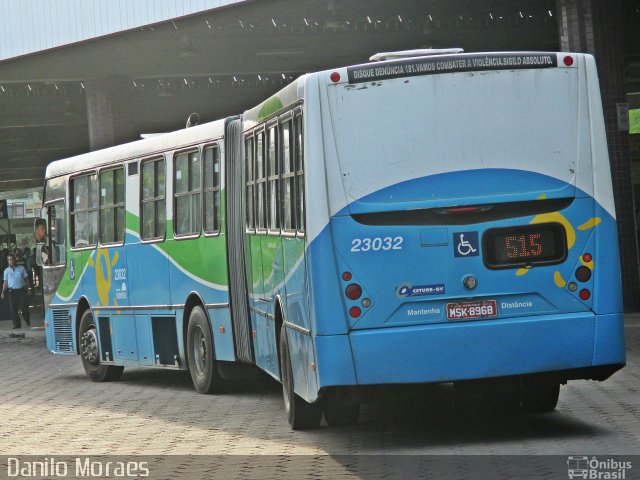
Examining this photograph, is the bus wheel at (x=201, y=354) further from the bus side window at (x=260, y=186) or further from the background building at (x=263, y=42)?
the background building at (x=263, y=42)

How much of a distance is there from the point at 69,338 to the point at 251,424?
25.0 feet

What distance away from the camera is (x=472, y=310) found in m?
10.4

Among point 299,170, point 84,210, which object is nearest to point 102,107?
point 84,210

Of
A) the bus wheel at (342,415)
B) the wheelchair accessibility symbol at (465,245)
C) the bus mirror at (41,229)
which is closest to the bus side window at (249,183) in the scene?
the bus wheel at (342,415)

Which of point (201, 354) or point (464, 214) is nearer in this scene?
point (464, 214)

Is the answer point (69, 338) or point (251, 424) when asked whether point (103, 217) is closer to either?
point (69, 338)

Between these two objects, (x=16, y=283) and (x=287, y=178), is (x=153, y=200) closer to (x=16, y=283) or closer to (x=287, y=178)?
(x=287, y=178)

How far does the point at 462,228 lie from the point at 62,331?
10787 millimetres

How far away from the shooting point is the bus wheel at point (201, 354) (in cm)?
1589

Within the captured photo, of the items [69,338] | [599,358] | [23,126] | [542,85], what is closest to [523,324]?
[599,358]

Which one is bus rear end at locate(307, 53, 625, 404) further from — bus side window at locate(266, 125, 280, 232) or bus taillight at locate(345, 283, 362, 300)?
bus side window at locate(266, 125, 280, 232)

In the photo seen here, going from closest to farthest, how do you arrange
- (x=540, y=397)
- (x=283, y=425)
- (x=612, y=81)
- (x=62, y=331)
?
(x=540, y=397) < (x=283, y=425) < (x=62, y=331) < (x=612, y=81)

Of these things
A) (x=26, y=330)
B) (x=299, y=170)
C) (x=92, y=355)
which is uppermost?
(x=299, y=170)

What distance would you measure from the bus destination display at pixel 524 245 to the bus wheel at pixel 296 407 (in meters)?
2.06
